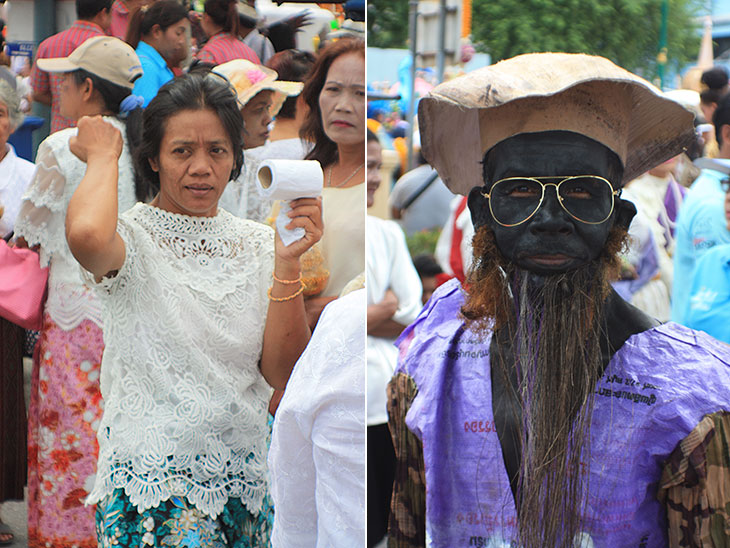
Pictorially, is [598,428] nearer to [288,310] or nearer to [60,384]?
[288,310]

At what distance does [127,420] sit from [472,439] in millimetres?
914

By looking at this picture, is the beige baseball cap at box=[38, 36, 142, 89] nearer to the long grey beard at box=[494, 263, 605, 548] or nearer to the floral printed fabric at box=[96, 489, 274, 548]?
the floral printed fabric at box=[96, 489, 274, 548]

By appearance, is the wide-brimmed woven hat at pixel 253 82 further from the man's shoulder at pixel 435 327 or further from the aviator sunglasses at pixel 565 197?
the aviator sunglasses at pixel 565 197

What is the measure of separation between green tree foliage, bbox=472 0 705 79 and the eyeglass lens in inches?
899

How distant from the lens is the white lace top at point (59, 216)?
2.66 meters

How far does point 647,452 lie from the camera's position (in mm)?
1767

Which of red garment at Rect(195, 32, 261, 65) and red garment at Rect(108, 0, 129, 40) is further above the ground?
red garment at Rect(108, 0, 129, 40)

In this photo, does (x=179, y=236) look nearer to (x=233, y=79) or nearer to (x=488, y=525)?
(x=233, y=79)

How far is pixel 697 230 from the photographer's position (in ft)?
13.8

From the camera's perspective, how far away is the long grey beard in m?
1.79

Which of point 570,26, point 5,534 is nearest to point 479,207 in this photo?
point 5,534

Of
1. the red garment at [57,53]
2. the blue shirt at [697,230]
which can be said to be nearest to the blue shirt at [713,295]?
the blue shirt at [697,230]

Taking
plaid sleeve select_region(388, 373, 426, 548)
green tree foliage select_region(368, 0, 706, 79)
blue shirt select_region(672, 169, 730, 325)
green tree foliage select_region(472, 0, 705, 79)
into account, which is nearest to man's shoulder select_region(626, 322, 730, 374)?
plaid sleeve select_region(388, 373, 426, 548)

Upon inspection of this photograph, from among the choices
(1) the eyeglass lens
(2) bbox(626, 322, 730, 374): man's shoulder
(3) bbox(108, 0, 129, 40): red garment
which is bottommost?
(2) bbox(626, 322, 730, 374): man's shoulder
